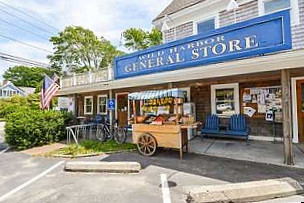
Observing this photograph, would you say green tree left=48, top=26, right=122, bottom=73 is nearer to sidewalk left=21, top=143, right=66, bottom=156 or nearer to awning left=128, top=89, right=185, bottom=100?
sidewalk left=21, top=143, right=66, bottom=156

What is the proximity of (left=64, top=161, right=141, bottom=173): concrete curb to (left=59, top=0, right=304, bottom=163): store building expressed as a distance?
11.6 ft

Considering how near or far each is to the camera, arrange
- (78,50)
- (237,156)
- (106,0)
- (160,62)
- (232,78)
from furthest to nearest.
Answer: (78,50)
(106,0)
(160,62)
(232,78)
(237,156)

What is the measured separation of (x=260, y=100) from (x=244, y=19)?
344cm

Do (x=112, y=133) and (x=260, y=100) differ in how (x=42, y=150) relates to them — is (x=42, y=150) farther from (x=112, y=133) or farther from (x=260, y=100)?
(x=260, y=100)

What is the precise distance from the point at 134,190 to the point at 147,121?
11.6ft

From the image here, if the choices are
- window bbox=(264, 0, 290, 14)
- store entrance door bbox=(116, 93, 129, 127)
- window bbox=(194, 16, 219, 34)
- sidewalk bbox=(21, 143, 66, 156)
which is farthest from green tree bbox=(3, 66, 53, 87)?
window bbox=(264, 0, 290, 14)

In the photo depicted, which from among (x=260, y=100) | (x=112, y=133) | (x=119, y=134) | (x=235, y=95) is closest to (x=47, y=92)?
(x=112, y=133)

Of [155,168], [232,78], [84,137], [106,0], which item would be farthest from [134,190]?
[106,0]

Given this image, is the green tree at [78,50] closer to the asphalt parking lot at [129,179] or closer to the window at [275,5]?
the window at [275,5]

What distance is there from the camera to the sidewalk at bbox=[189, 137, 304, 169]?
652cm

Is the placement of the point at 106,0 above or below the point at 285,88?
above

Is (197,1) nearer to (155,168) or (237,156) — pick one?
(237,156)

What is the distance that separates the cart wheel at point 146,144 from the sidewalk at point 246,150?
149cm

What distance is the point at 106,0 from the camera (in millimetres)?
13898
